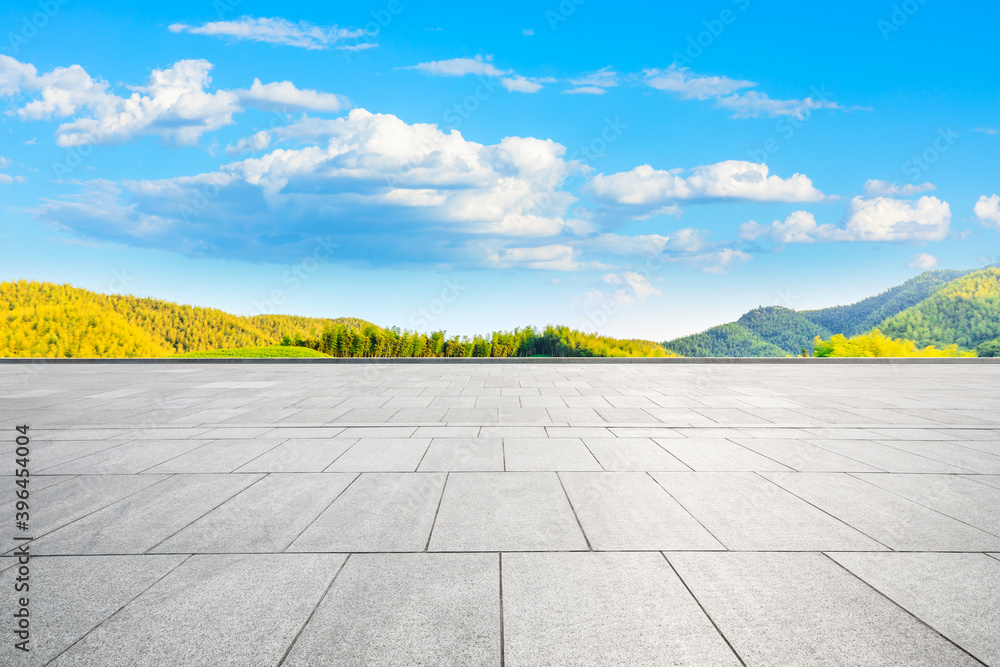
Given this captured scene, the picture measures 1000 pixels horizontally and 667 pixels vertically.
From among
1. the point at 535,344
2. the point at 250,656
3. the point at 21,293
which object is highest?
the point at 21,293

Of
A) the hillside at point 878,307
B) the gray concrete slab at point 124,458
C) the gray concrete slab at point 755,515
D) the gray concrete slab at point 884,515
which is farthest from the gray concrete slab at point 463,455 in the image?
the hillside at point 878,307

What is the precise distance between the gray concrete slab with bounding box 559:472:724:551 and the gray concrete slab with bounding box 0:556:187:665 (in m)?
3.17

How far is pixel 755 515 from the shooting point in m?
4.81

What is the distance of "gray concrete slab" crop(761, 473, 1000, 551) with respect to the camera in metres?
4.27

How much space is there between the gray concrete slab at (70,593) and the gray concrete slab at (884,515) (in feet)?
17.8

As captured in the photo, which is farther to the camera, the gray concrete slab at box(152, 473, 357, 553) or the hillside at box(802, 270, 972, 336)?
the hillside at box(802, 270, 972, 336)

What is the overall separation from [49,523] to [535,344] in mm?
→ 25750

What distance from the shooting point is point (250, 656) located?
2797 millimetres

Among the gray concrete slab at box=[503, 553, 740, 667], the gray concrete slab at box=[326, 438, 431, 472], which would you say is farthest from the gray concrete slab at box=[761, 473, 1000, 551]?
the gray concrete slab at box=[326, 438, 431, 472]

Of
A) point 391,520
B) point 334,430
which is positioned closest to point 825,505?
point 391,520

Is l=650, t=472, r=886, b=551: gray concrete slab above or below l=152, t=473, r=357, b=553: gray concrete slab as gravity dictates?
above

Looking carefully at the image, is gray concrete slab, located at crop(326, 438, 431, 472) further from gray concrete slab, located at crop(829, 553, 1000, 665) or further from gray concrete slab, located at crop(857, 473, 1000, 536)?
gray concrete slab, located at crop(857, 473, 1000, 536)

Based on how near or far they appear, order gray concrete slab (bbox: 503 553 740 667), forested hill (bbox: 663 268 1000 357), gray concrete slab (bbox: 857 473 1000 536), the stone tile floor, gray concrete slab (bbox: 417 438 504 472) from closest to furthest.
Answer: gray concrete slab (bbox: 503 553 740 667) < the stone tile floor < gray concrete slab (bbox: 857 473 1000 536) < gray concrete slab (bbox: 417 438 504 472) < forested hill (bbox: 663 268 1000 357)

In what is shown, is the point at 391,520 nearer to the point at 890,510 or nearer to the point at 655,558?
the point at 655,558
